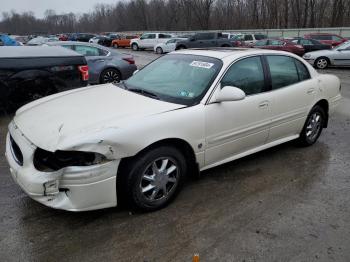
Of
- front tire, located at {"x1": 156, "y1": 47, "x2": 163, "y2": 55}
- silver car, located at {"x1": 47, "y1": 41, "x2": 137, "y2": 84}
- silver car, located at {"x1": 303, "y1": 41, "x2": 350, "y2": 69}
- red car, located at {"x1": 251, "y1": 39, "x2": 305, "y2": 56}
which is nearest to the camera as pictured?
silver car, located at {"x1": 47, "y1": 41, "x2": 137, "y2": 84}

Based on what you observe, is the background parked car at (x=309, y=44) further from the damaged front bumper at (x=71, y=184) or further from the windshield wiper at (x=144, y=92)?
the damaged front bumper at (x=71, y=184)

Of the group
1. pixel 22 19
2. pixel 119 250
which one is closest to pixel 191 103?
pixel 119 250

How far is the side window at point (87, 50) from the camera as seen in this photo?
33.9ft

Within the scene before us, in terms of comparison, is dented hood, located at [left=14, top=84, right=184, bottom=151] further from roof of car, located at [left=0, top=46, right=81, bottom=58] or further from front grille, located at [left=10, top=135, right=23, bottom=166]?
roof of car, located at [left=0, top=46, right=81, bottom=58]

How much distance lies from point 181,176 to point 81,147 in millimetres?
1176

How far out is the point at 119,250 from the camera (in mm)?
2834

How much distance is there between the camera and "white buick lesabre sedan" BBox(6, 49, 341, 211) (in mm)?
2906

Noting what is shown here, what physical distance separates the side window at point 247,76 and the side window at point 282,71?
0.76 ft

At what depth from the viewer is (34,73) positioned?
6387mm

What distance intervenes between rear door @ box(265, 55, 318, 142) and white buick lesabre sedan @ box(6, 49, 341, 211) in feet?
0.05

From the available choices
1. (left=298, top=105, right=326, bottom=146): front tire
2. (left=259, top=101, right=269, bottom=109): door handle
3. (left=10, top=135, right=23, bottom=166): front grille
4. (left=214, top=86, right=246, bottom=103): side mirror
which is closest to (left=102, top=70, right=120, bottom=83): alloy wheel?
(left=298, top=105, right=326, bottom=146): front tire

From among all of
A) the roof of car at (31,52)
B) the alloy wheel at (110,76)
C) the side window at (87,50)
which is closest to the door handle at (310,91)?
the roof of car at (31,52)

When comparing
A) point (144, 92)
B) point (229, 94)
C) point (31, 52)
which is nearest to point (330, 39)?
point (31, 52)

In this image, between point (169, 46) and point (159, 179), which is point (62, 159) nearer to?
point (159, 179)
